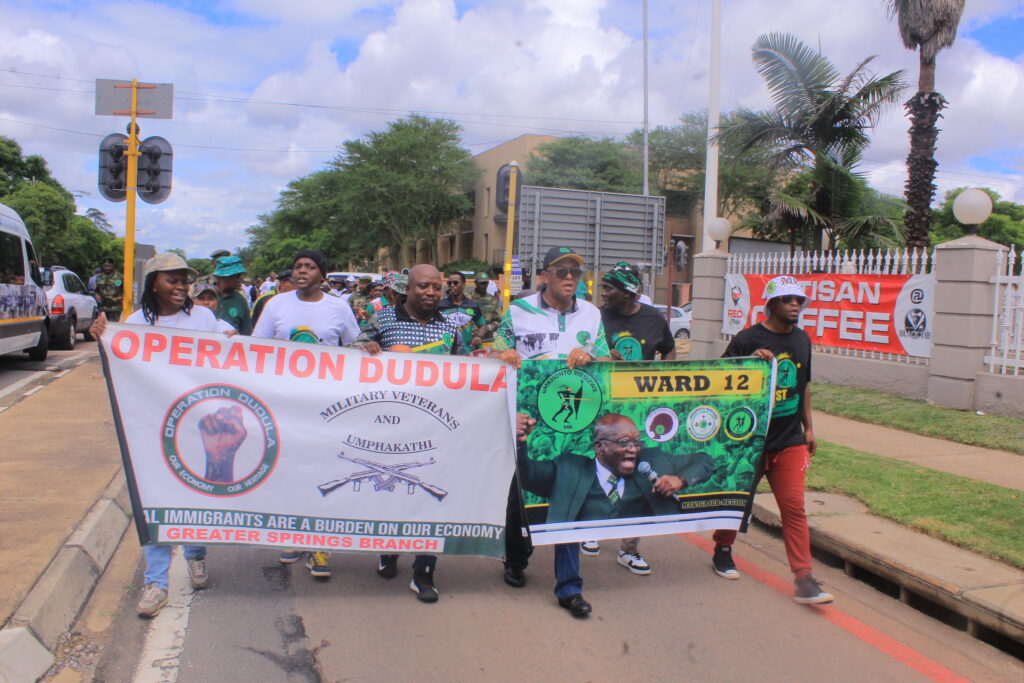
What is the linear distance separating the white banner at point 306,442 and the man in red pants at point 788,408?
1.54 m

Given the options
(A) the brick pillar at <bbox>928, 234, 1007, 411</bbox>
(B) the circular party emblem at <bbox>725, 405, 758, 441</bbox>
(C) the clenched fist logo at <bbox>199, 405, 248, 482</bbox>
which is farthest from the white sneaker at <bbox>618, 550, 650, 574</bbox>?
(A) the brick pillar at <bbox>928, 234, 1007, 411</bbox>

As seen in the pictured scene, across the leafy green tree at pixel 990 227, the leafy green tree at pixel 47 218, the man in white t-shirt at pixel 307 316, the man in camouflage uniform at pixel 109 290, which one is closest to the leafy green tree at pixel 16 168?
the leafy green tree at pixel 47 218

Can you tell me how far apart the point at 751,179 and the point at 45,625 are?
39.7 metres

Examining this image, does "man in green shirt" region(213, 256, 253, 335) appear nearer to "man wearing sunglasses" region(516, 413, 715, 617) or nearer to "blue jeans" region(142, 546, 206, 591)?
"blue jeans" region(142, 546, 206, 591)

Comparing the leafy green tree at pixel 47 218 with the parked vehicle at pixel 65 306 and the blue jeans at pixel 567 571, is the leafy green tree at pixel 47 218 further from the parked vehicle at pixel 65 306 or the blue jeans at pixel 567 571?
the blue jeans at pixel 567 571

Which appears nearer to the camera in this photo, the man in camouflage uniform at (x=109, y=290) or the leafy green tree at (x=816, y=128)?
the leafy green tree at (x=816, y=128)

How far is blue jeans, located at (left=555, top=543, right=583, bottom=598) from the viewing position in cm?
442

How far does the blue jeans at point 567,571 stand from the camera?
4418 mm

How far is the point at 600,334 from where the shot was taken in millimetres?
4793

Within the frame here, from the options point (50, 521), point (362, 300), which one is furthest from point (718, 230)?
point (50, 521)

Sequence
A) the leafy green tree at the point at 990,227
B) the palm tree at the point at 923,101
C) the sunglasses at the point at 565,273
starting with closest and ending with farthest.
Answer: the sunglasses at the point at 565,273
the palm tree at the point at 923,101
the leafy green tree at the point at 990,227

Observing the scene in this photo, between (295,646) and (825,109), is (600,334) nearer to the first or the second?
(295,646)

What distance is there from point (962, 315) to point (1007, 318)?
1.56 ft

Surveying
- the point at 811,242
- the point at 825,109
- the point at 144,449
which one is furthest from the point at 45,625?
the point at 811,242
